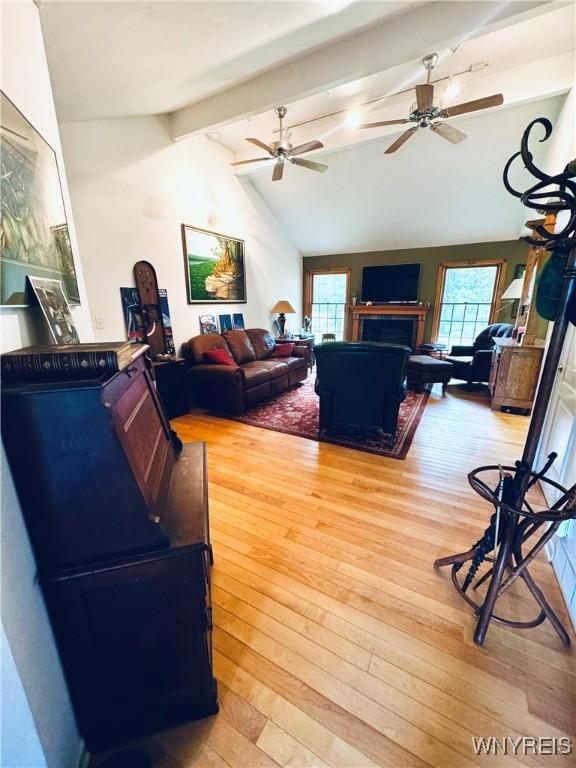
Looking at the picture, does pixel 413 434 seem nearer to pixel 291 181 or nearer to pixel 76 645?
pixel 76 645

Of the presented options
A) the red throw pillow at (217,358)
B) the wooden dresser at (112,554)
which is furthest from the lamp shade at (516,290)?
the wooden dresser at (112,554)

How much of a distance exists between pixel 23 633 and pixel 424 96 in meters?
3.90

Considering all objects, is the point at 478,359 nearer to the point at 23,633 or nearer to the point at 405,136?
the point at 405,136

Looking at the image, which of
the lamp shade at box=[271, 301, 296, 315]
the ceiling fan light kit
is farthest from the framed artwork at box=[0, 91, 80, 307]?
the lamp shade at box=[271, 301, 296, 315]

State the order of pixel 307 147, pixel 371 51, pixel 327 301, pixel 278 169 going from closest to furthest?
pixel 371 51 < pixel 307 147 < pixel 278 169 < pixel 327 301

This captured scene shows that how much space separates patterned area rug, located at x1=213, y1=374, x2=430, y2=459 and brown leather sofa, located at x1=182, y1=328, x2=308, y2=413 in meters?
0.17

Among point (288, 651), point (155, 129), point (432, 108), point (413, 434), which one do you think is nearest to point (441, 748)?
point (288, 651)

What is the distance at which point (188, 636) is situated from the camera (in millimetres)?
937

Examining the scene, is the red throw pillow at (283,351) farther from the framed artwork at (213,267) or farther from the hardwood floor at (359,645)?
the hardwood floor at (359,645)

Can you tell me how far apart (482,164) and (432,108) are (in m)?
2.32

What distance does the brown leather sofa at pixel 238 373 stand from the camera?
368 centimetres

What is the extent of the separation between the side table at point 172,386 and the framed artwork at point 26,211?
220cm

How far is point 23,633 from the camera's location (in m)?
0.71

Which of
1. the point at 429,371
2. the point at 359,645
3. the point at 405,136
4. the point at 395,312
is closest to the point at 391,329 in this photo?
the point at 395,312
